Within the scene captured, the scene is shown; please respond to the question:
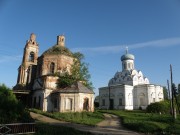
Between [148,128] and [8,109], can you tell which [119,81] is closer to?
[148,128]

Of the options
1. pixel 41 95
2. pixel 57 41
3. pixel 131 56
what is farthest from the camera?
pixel 131 56

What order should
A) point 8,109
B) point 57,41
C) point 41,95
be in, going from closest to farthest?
point 8,109, point 41,95, point 57,41

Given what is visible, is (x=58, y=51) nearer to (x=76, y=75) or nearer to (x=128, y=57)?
(x=76, y=75)

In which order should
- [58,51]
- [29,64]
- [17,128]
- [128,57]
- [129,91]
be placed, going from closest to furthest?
[17,128]
[58,51]
[29,64]
[129,91]
[128,57]

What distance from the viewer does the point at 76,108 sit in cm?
2852

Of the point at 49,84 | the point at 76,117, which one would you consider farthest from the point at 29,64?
the point at 76,117

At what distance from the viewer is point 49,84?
32.2 m

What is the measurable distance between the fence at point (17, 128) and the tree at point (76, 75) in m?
19.0

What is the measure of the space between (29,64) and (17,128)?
30.2m

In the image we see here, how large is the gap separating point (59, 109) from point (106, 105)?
74.3ft

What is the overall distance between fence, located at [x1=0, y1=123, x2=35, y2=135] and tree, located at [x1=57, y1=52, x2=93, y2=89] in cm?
1900

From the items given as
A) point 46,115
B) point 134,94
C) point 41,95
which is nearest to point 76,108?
point 46,115

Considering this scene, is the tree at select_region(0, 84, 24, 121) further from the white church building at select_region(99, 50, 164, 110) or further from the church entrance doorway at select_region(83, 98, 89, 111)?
the white church building at select_region(99, 50, 164, 110)

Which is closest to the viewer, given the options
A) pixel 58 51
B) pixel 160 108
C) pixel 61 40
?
pixel 160 108
